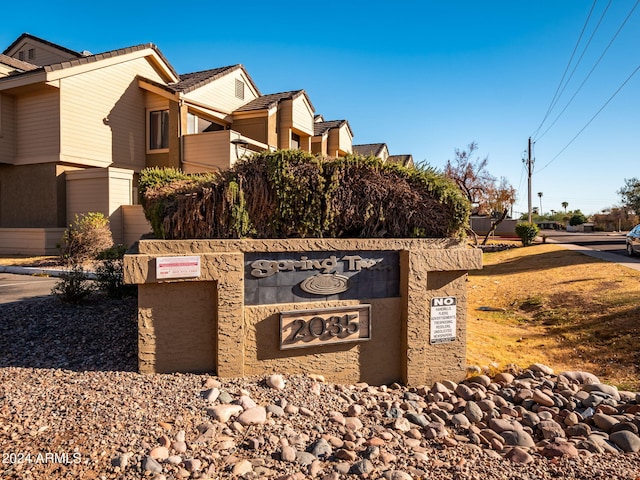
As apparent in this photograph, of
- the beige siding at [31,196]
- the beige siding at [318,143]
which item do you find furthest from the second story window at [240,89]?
the beige siding at [31,196]

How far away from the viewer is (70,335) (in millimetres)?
5387

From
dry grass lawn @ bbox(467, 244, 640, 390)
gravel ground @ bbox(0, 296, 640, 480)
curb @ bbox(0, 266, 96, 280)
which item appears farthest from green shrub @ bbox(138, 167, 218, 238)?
curb @ bbox(0, 266, 96, 280)

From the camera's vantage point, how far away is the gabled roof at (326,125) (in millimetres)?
27411

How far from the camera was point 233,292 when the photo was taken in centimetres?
470

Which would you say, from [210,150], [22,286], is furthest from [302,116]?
[22,286]

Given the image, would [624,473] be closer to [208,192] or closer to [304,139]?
[208,192]

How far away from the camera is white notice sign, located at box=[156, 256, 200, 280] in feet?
14.5

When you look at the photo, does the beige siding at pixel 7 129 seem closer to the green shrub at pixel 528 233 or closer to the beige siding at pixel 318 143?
the beige siding at pixel 318 143

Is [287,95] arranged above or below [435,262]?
above

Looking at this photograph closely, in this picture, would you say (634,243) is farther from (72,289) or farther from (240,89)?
(72,289)

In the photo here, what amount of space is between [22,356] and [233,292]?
2.68m

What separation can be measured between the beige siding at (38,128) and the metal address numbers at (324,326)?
47.5 ft

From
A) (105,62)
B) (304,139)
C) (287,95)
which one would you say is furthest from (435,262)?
(304,139)

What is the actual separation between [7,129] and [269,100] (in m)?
11.7
